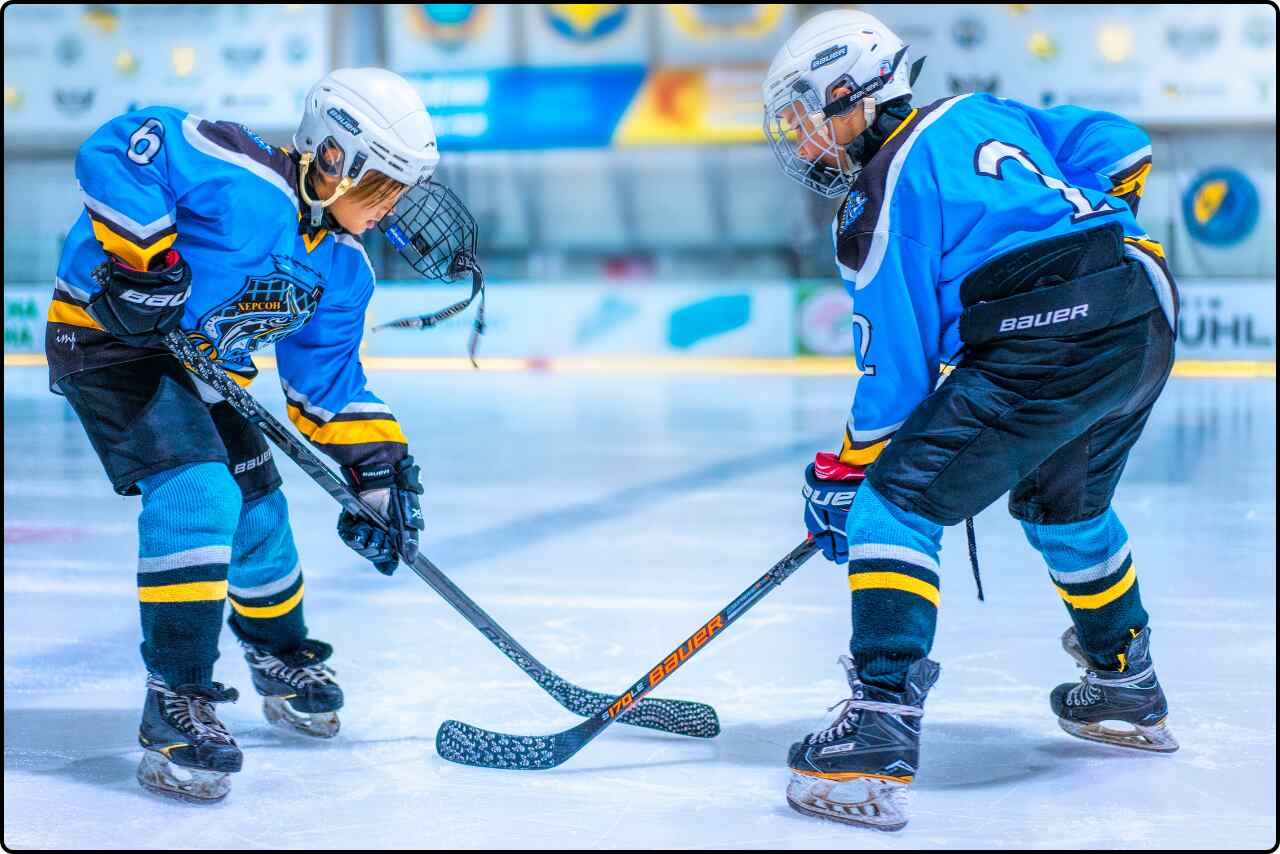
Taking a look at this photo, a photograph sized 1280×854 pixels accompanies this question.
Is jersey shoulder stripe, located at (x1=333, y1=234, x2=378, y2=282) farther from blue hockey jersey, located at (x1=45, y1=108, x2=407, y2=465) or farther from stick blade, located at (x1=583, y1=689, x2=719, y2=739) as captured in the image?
stick blade, located at (x1=583, y1=689, x2=719, y2=739)

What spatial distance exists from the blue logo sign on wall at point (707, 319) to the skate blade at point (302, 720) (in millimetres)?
7875

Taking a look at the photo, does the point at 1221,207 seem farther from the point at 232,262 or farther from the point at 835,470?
the point at 232,262

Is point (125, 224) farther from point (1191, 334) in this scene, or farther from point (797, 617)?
point (1191, 334)

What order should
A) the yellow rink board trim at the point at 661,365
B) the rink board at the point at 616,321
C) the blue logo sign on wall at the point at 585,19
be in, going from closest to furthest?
the yellow rink board trim at the point at 661,365 < the rink board at the point at 616,321 < the blue logo sign on wall at the point at 585,19

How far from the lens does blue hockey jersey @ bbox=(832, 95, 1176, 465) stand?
175 cm

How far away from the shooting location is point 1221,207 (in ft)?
33.3

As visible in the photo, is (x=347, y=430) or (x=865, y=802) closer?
(x=865, y=802)

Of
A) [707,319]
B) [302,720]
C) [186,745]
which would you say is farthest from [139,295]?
[707,319]

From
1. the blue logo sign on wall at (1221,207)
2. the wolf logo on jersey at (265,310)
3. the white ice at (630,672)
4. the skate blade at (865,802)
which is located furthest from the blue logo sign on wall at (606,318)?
the skate blade at (865,802)

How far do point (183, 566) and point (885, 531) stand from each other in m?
0.93

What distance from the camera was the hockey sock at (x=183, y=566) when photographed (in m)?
1.90

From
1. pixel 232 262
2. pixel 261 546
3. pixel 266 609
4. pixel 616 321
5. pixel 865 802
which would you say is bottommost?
pixel 616 321

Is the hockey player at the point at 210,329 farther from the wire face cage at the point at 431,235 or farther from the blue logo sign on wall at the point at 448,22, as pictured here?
the blue logo sign on wall at the point at 448,22

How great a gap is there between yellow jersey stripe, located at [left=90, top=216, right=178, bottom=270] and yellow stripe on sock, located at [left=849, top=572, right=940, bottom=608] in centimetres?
100
